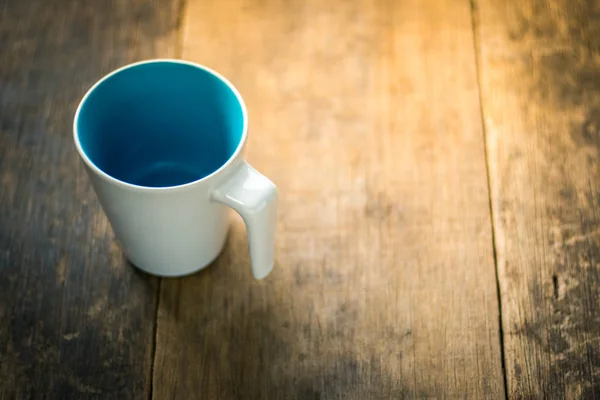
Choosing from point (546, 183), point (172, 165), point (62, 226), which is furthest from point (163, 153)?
point (546, 183)

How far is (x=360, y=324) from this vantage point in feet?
2.15

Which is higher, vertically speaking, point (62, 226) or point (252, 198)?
point (252, 198)

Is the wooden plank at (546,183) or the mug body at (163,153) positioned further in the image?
the wooden plank at (546,183)

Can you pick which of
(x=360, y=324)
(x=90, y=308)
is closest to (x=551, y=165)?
(x=360, y=324)

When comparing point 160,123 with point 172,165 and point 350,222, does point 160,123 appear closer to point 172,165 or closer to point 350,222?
point 172,165

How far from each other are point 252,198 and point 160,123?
159 millimetres

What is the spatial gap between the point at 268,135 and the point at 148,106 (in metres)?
0.16

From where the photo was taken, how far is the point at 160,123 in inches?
25.3

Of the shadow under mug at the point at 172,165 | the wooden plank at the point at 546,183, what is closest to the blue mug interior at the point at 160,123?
the shadow under mug at the point at 172,165

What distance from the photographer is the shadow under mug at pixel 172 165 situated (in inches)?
21.1

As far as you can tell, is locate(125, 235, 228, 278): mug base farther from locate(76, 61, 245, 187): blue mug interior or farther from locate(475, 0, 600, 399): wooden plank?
locate(475, 0, 600, 399): wooden plank

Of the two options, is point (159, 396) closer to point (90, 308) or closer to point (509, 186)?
point (90, 308)

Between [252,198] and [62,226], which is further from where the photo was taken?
[62,226]

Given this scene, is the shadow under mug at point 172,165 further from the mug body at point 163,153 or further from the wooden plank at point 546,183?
the wooden plank at point 546,183
